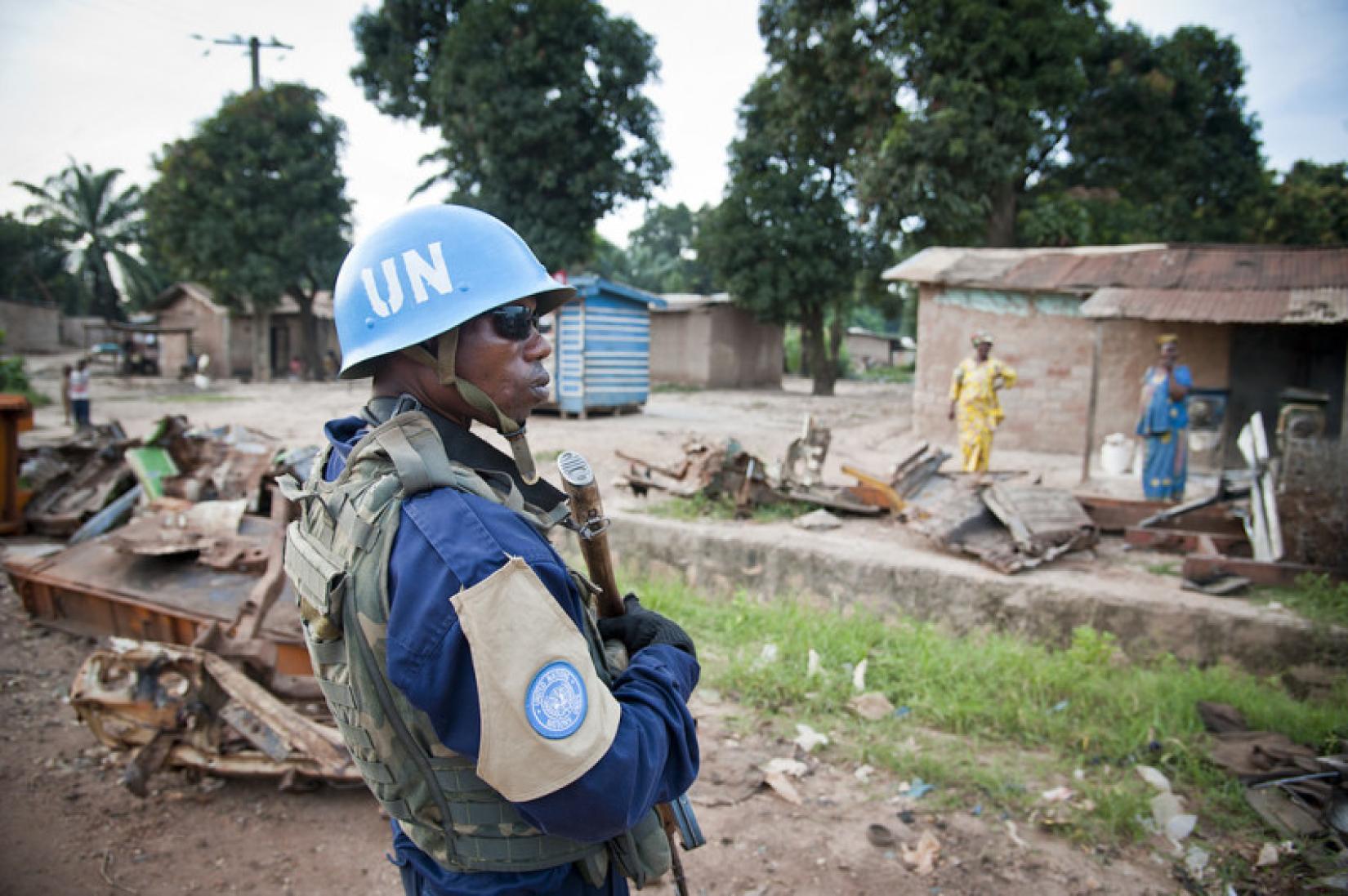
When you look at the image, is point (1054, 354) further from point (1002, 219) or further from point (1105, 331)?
point (1002, 219)

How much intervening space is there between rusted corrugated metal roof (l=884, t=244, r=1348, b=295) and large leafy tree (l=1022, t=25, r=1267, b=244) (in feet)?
13.9

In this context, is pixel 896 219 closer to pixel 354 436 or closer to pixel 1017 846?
pixel 1017 846

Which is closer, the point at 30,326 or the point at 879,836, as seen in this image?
the point at 879,836

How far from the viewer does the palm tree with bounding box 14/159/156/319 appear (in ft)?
113

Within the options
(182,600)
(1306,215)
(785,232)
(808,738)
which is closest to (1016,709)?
(808,738)

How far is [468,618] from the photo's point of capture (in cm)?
103

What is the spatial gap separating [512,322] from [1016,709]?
136 inches

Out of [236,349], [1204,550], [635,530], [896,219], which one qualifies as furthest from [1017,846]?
[236,349]

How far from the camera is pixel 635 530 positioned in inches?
251

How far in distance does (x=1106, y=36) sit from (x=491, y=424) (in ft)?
67.5

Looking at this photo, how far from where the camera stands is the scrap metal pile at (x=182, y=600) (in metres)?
3.20

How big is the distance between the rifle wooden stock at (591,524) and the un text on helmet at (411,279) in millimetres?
387

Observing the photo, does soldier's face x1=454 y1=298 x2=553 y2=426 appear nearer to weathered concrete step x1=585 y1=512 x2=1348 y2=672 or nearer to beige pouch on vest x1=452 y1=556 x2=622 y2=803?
beige pouch on vest x1=452 y1=556 x2=622 y2=803

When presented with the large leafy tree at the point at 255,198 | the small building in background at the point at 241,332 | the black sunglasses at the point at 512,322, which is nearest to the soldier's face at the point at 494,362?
the black sunglasses at the point at 512,322
